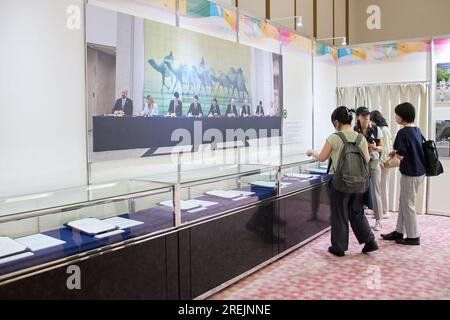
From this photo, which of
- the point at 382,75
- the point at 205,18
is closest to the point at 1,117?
Result: the point at 205,18

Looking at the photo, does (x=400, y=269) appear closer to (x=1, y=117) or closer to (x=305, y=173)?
(x=305, y=173)

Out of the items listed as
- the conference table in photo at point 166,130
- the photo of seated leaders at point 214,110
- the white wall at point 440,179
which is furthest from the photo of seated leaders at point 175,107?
the white wall at point 440,179

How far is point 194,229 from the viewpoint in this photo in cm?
302

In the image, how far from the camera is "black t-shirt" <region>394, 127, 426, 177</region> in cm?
438

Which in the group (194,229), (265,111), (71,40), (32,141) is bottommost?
(194,229)

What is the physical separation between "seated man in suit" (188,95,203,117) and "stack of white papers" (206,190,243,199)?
2.41 feet

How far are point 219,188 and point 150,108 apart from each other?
861 millimetres

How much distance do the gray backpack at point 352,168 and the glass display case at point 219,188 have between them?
0.60 meters

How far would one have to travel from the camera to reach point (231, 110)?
4320 mm

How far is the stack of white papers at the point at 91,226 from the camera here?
2.53 m

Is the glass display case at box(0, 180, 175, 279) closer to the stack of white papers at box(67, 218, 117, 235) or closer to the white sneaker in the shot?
the stack of white papers at box(67, 218, 117, 235)

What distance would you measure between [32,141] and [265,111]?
2.76 m

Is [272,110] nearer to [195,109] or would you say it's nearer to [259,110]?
[259,110]

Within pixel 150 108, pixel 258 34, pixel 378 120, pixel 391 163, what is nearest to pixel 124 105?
pixel 150 108
